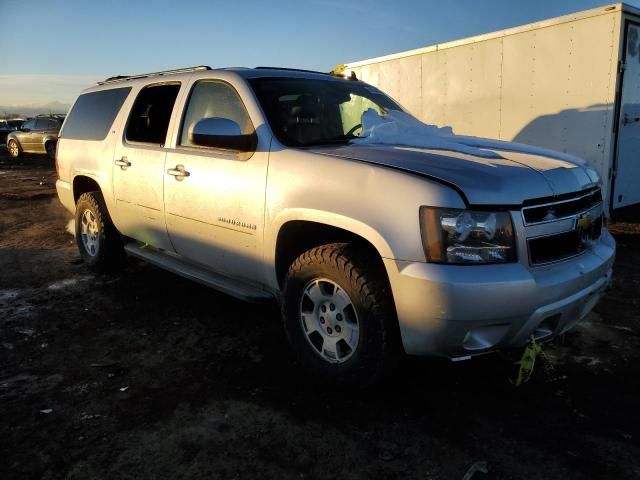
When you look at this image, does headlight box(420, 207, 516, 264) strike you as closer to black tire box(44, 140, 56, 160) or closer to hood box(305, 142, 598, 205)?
hood box(305, 142, 598, 205)

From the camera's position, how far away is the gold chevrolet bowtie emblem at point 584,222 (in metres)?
2.69

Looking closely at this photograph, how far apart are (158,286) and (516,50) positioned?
19.3ft

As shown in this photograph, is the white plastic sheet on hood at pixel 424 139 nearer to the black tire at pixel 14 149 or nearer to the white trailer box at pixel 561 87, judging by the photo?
the white trailer box at pixel 561 87

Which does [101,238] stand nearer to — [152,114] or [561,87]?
[152,114]

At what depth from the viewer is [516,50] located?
23.6 feet

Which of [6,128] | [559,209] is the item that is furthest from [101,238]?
[6,128]

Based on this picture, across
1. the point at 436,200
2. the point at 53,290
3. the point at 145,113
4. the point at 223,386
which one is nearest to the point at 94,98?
the point at 145,113

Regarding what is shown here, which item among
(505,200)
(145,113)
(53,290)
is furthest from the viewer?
(53,290)

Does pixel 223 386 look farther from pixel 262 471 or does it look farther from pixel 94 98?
pixel 94 98

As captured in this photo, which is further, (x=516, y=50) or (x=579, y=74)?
(x=516, y=50)

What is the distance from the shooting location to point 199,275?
147 inches

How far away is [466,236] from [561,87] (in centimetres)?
555

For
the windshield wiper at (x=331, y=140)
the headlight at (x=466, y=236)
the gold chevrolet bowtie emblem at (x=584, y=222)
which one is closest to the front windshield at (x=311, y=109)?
the windshield wiper at (x=331, y=140)

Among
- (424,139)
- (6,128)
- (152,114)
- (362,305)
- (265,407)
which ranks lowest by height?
(265,407)
